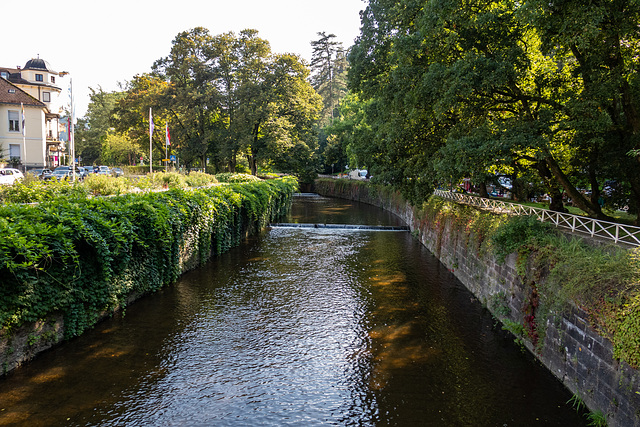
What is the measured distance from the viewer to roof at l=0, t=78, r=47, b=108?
49.0m

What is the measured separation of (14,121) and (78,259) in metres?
51.1

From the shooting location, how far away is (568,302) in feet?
30.1

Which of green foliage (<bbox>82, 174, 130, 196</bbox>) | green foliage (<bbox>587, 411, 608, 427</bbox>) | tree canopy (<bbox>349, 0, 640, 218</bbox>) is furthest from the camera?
green foliage (<bbox>82, 174, 130, 196</bbox>)

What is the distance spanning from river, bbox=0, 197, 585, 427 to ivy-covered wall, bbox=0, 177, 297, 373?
0.66 m

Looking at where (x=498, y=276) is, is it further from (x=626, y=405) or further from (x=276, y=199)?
(x=276, y=199)

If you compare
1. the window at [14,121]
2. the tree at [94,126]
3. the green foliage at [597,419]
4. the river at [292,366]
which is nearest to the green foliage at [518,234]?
the river at [292,366]

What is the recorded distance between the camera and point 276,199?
3631cm

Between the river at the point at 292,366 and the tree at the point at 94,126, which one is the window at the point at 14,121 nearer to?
the tree at the point at 94,126

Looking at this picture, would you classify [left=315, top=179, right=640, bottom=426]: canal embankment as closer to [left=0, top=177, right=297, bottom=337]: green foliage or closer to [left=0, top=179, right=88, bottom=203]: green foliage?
[left=0, top=177, right=297, bottom=337]: green foliage

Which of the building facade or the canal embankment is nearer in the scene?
the canal embankment

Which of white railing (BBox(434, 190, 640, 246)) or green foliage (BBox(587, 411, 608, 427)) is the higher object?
white railing (BBox(434, 190, 640, 246))

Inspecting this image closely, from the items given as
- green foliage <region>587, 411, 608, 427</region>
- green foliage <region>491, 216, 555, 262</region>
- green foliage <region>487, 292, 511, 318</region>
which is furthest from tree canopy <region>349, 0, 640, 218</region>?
green foliage <region>587, 411, 608, 427</region>

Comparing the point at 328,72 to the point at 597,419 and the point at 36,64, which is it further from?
the point at 597,419

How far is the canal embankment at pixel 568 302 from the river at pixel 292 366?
615 millimetres
